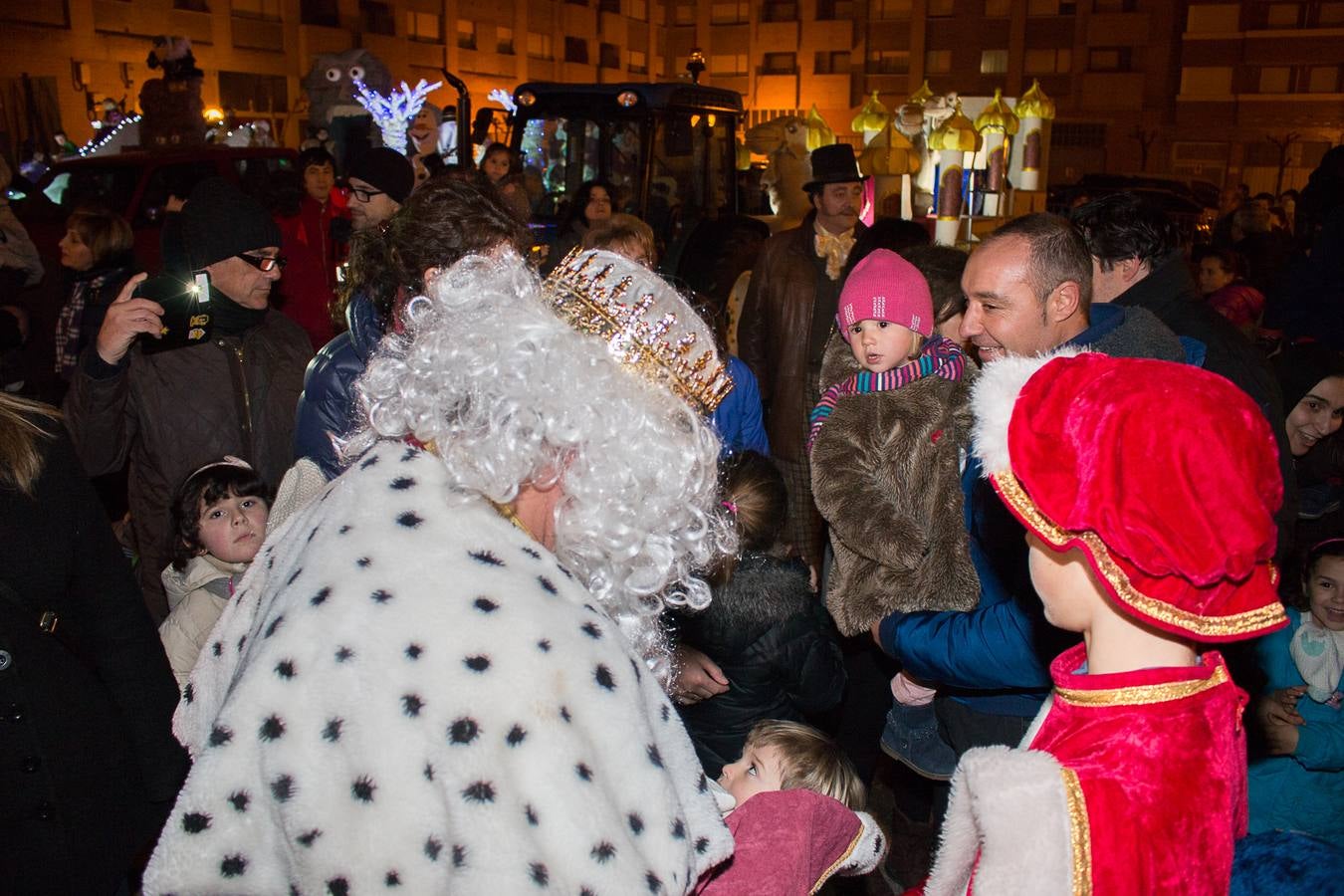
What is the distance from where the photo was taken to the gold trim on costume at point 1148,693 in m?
1.49

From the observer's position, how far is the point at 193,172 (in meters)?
9.74

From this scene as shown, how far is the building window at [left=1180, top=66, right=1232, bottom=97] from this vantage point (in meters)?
31.0

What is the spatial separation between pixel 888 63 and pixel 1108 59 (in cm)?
766

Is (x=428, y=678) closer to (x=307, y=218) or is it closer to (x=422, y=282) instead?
(x=422, y=282)

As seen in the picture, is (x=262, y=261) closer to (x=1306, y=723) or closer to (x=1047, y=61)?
(x=1306, y=723)

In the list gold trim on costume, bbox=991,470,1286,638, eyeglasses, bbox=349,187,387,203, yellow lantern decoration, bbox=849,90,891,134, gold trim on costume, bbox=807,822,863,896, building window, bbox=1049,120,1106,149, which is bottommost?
gold trim on costume, bbox=807,822,863,896

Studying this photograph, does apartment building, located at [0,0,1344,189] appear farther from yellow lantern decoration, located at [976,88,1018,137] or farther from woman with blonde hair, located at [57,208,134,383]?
woman with blonde hair, located at [57,208,134,383]

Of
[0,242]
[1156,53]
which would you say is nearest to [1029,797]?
[0,242]

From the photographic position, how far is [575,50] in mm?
36531

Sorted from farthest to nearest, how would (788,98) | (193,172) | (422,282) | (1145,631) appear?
1. (788,98)
2. (193,172)
3. (422,282)
4. (1145,631)

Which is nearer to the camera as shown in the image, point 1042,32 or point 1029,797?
point 1029,797

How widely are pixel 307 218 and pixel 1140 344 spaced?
668cm

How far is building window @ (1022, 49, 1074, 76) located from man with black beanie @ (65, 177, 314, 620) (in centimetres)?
3503

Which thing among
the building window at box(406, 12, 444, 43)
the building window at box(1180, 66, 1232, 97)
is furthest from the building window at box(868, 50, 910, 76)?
the building window at box(406, 12, 444, 43)
